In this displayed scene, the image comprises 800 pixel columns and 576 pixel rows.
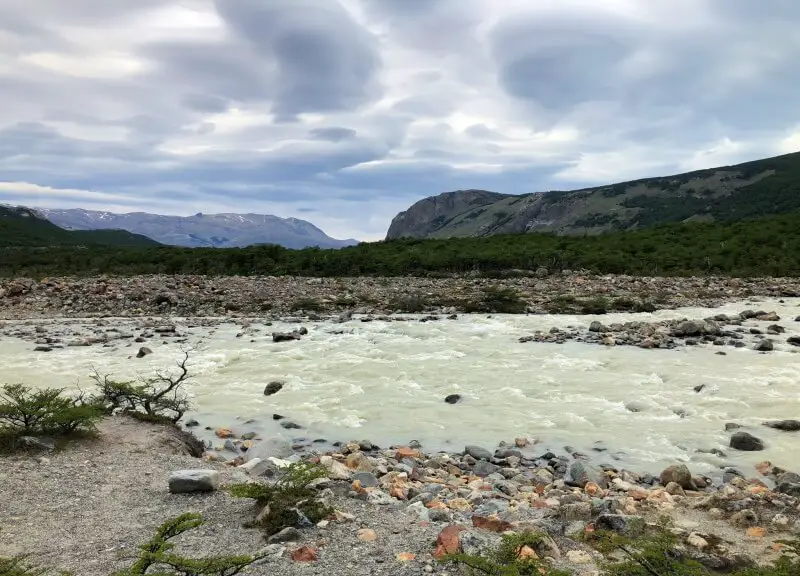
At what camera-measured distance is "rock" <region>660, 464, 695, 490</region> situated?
6.62 metres

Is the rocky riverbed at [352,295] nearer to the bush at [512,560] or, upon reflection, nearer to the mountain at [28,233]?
the bush at [512,560]

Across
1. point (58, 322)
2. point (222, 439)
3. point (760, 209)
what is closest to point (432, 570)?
point (222, 439)

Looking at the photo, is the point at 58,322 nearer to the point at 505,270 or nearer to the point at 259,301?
the point at 259,301

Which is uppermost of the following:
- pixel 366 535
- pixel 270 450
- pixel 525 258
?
pixel 525 258

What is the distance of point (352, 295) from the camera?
27.2 m

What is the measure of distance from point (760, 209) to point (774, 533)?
140674mm

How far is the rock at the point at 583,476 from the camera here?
673 cm

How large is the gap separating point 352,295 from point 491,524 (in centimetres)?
2242

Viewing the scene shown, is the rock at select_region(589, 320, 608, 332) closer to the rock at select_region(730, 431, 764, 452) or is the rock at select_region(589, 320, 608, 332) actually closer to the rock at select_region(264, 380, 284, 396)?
the rock at select_region(730, 431, 764, 452)

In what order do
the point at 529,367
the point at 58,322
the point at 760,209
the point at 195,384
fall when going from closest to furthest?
the point at 195,384
the point at 529,367
the point at 58,322
the point at 760,209

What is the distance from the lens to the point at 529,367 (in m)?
13.3

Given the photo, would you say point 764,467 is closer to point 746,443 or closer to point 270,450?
point 746,443

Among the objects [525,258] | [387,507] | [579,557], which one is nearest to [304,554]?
[387,507]

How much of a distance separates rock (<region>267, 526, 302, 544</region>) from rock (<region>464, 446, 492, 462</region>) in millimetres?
3650
